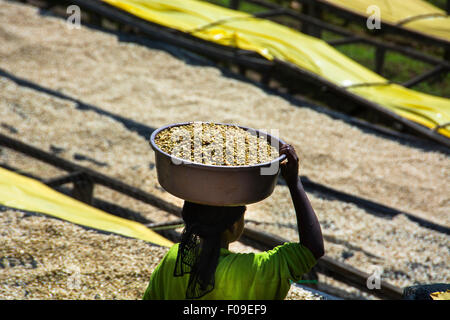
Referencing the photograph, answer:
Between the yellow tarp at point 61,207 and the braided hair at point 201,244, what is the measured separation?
1550 mm

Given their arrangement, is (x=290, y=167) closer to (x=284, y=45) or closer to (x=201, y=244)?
(x=201, y=244)

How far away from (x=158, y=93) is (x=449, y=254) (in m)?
3.61

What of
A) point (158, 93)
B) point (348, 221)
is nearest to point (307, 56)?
point (158, 93)

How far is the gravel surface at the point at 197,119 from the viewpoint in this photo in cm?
375

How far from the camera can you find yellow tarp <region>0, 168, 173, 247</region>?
10.3 ft

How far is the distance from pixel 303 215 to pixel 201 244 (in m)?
0.31

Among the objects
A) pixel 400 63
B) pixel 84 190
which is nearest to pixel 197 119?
pixel 84 190

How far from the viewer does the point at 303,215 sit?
1498mm

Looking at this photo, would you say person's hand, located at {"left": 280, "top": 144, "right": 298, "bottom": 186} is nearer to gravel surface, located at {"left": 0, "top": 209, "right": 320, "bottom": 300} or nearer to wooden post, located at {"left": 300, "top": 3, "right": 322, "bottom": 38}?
gravel surface, located at {"left": 0, "top": 209, "right": 320, "bottom": 300}

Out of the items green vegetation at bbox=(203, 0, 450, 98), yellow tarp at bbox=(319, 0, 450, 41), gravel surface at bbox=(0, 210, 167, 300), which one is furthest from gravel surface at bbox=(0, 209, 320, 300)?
green vegetation at bbox=(203, 0, 450, 98)

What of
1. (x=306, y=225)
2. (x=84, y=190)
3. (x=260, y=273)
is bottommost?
(x=84, y=190)

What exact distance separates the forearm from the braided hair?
19 cm

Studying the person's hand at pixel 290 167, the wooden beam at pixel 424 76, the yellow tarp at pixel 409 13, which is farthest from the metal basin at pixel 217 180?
the yellow tarp at pixel 409 13

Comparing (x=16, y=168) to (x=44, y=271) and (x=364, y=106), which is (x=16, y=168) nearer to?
(x=44, y=271)
